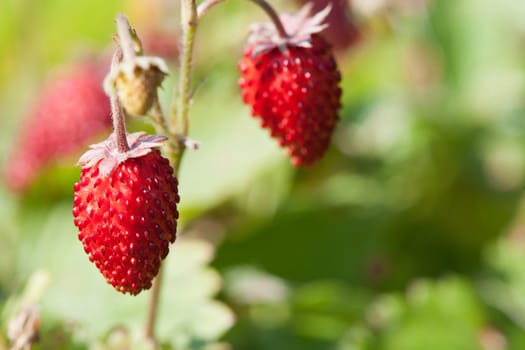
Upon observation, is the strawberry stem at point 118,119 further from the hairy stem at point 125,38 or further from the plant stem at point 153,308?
the plant stem at point 153,308

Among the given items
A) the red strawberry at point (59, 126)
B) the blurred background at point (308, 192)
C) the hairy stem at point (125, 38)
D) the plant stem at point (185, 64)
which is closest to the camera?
the hairy stem at point (125, 38)

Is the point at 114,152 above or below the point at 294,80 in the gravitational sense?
below

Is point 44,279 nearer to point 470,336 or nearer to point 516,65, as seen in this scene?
point 470,336

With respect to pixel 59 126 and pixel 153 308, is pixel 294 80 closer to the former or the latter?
pixel 153 308

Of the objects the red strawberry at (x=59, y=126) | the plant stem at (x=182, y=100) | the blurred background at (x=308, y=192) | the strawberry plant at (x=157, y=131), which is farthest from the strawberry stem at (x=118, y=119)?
the red strawberry at (x=59, y=126)

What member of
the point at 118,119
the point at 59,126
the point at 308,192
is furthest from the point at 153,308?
the point at 308,192
